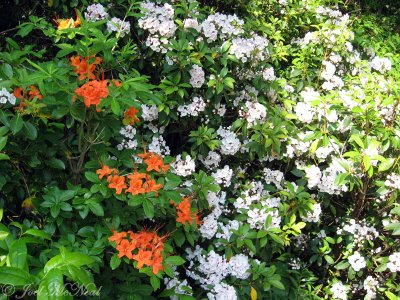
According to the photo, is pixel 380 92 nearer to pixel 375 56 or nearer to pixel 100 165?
pixel 375 56

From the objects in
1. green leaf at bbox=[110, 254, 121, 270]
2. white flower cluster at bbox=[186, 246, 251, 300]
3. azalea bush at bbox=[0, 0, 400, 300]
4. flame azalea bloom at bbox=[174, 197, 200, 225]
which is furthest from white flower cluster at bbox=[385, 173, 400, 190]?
green leaf at bbox=[110, 254, 121, 270]

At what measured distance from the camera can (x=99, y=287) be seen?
2004mm

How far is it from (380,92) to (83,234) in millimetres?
2250

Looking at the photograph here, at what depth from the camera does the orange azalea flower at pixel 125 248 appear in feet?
6.03

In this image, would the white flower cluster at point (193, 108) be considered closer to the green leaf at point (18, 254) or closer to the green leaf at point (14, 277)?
the green leaf at point (18, 254)

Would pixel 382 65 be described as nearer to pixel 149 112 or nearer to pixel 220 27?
pixel 220 27

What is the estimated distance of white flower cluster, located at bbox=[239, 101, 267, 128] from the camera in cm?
280

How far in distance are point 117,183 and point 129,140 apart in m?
0.64

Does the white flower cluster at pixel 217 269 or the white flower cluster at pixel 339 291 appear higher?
the white flower cluster at pixel 217 269

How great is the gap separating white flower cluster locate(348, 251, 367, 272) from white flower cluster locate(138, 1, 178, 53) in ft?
5.42

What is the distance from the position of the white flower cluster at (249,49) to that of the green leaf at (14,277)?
192 centimetres

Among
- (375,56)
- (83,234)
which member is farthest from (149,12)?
(375,56)

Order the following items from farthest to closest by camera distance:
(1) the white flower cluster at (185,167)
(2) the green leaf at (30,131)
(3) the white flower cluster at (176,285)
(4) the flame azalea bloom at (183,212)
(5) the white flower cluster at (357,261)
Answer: (5) the white flower cluster at (357,261) < (1) the white flower cluster at (185,167) < (3) the white flower cluster at (176,285) < (4) the flame azalea bloom at (183,212) < (2) the green leaf at (30,131)

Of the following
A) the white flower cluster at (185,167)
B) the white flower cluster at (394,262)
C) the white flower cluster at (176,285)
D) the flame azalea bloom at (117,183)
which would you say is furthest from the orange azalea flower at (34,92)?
the white flower cluster at (394,262)
